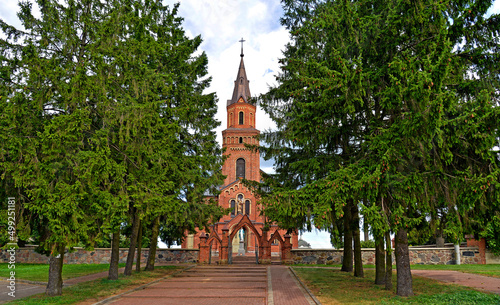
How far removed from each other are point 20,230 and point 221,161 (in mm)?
10923

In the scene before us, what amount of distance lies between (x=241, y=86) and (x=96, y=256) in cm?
3208

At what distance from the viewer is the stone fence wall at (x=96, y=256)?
25969mm

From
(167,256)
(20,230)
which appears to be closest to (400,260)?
(20,230)

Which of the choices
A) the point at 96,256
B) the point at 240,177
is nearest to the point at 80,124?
the point at 96,256

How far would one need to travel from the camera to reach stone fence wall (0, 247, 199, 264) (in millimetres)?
25969

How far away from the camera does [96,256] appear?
26125mm

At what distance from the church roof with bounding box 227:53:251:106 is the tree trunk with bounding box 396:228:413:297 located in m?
41.4

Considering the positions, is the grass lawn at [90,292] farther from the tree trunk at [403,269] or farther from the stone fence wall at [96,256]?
the stone fence wall at [96,256]

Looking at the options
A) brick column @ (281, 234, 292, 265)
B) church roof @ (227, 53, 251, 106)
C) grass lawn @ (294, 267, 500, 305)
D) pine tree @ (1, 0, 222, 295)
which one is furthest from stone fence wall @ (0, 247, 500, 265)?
church roof @ (227, 53, 251, 106)

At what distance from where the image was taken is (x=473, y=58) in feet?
32.4

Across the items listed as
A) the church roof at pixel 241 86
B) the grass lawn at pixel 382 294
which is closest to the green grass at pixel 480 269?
the grass lawn at pixel 382 294

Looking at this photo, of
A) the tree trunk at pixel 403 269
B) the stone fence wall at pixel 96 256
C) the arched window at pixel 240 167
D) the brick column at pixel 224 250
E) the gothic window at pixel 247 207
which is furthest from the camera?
the arched window at pixel 240 167

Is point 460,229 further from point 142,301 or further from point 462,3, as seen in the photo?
point 142,301

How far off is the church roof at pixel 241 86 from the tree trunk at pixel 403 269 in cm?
4136
